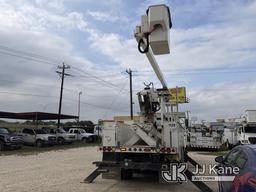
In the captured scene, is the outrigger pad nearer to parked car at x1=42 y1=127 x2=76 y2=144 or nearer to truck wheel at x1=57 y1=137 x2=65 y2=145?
parked car at x1=42 y1=127 x2=76 y2=144

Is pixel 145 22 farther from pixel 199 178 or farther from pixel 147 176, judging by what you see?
pixel 147 176

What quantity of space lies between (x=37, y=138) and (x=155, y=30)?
83.9 ft

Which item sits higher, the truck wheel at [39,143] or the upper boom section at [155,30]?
the upper boom section at [155,30]

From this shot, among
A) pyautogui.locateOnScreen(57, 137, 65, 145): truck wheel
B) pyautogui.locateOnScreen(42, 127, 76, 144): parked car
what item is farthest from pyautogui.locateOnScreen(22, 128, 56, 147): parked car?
pyautogui.locateOnScreen(57, 137, 65, 145): truck wheel

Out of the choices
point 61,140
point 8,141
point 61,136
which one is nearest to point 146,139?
point 8,141

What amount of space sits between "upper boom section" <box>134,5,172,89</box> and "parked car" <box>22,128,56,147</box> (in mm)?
24293

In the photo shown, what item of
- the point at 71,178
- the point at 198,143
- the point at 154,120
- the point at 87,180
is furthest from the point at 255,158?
the point at 198,143

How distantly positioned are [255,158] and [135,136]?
555 cm

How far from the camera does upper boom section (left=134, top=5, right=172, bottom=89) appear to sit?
8.02 meters

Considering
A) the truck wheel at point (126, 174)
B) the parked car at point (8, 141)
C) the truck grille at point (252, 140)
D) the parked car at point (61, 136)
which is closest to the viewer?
the truck wheel at point (126, 174)

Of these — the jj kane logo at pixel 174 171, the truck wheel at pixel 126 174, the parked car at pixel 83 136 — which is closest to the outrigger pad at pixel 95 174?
the truck wheel at pixel 126 174

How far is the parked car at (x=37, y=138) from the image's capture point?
31539mm

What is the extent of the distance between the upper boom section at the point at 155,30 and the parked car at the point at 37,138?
24.3m

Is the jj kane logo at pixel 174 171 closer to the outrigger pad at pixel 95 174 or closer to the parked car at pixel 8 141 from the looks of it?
the outrigger pad at pixel 95 174
